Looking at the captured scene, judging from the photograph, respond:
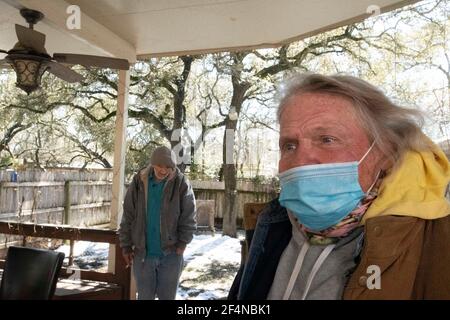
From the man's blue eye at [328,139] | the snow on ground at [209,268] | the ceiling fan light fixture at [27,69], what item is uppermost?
the ceiling fan light fixture at [27,69]

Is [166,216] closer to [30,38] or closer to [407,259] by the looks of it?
[30,38]

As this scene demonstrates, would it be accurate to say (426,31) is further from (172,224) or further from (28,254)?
(28,254)

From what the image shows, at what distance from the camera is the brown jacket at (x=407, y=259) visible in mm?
746

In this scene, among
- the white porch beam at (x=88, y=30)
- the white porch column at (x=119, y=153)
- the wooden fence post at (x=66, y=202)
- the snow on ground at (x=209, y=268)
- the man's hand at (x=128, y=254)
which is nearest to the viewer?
the white porch beam at (x=88, y=30)

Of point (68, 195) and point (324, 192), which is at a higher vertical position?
point (324, 192)

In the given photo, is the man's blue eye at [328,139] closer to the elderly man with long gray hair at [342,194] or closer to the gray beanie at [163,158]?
the elderly man with long gray hair at [342,194]

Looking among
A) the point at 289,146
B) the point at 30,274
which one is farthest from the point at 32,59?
the point at 289,146

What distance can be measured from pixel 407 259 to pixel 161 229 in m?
2.41

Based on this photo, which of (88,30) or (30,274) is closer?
(30,274)

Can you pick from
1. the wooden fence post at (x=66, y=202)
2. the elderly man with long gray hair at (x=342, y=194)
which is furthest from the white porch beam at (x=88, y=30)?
the wooden fence post at (x=66, y=202)

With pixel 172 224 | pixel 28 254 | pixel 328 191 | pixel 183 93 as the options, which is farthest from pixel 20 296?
pixel 183 93

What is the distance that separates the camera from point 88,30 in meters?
3.28

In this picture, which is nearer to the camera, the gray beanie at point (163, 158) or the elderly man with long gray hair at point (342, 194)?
the elderly man with long gray hair at point (342, 194)
